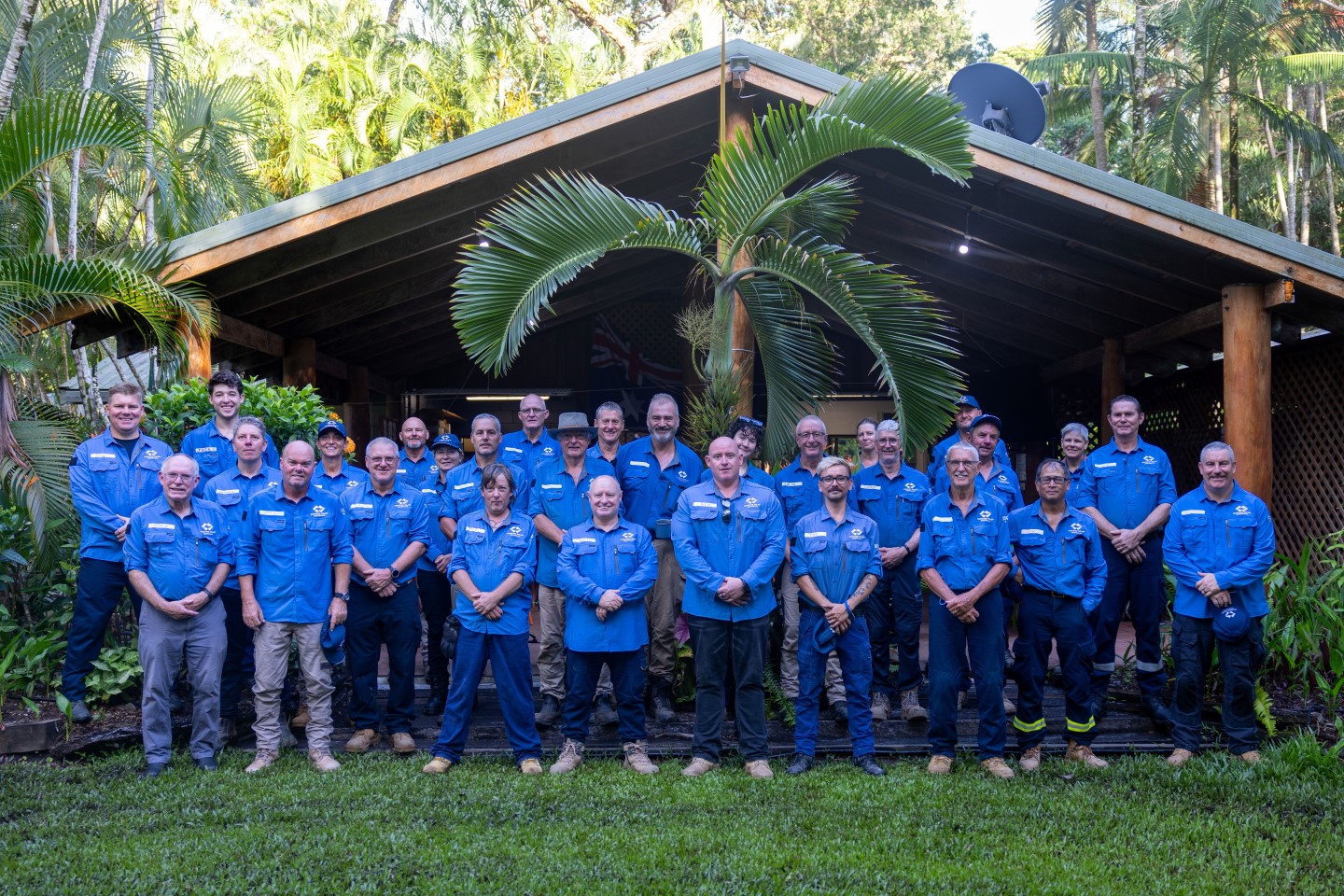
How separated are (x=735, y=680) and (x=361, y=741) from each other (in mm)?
2082

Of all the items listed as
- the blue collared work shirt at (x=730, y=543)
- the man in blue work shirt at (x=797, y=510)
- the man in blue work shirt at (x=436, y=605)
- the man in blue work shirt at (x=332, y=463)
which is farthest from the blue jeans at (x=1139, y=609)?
the man in blue work shirt at (x=332, y=463)

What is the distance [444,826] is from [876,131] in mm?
4382

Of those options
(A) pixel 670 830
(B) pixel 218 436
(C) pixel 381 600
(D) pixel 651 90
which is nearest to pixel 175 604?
(C) pixel 381 600

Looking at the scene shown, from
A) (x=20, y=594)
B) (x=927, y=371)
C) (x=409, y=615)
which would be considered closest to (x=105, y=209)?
(x=20, y=594)

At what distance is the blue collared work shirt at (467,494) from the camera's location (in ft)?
21.3

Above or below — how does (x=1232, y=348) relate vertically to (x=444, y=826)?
above

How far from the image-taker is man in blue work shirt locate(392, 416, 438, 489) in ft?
23.1

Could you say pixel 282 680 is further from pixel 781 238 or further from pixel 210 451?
pixel 781 238

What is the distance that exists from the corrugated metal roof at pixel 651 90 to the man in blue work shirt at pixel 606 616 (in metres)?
2.87

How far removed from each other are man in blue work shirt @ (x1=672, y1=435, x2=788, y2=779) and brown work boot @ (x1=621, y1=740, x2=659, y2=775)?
0.19m

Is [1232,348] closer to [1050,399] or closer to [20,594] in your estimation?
[1050,399]

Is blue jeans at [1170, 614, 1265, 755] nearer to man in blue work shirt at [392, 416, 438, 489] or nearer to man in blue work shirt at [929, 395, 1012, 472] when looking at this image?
man in blue work shirt at [929, 395, 1012, 472]

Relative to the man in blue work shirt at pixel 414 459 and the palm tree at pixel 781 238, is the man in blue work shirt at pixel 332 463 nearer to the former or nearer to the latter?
the man in blue work shirt at pixel 414 459

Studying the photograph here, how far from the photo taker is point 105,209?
16.6 metres
